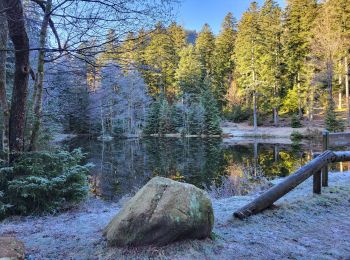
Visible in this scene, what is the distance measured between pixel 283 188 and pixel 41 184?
364 cm

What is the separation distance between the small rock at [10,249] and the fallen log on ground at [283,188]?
257 cm

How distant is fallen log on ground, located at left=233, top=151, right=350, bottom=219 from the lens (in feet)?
14.0

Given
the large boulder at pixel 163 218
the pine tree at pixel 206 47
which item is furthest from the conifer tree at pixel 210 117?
the large boulder at pixel 163 218

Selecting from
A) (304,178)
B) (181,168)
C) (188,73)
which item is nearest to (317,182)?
(304,178)

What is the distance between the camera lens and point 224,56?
4966cm

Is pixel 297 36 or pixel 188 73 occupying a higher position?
pixel 297 36

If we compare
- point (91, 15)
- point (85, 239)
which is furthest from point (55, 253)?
point (91, 15)

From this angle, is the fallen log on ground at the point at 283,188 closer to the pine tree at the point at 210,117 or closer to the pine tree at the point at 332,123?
the pine tree at the point at 332,123

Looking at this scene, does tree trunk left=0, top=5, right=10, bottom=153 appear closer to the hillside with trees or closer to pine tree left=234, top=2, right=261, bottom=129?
the hillside with trees

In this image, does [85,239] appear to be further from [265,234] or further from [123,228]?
[265,234]

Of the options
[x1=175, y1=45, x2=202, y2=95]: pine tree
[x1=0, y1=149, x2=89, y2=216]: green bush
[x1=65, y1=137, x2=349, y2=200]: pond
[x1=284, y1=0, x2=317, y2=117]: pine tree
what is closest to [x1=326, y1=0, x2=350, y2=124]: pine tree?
[x1=284, y1=0, x2=317, y2=117]: pine tree

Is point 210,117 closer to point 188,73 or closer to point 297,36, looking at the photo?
point 188,73

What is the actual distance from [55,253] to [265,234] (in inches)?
87.7

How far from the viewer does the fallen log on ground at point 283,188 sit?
14.0ft
